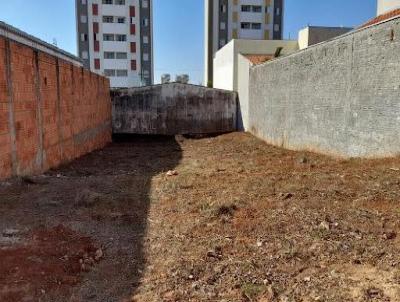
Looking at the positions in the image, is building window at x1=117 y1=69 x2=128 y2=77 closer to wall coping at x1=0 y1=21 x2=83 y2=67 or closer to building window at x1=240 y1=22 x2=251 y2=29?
building window at x1=240 y1=22 x2=251 y2=29

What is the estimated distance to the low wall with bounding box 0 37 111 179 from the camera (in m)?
7.34

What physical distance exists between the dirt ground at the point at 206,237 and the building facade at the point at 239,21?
126 feet

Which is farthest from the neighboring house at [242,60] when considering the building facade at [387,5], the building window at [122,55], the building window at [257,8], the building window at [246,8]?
the building window at [122,55]

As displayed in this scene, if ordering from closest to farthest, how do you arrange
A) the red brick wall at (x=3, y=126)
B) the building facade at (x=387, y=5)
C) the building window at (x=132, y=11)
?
the red brick wall at (x=3, y=126), the building facade at (x=387, y=5), the building window at (x=132, y=11)

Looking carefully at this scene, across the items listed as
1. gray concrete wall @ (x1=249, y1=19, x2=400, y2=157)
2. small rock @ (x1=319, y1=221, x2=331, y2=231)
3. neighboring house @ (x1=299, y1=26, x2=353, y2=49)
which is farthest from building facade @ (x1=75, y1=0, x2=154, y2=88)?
small rock @ (x1=319, y1=221, x2=331, y2=231)

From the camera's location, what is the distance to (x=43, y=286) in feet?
11.5

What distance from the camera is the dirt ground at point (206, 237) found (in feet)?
11.4

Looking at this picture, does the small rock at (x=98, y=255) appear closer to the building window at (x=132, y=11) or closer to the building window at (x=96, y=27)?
the building window at (x=96, y=27)

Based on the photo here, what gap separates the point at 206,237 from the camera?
468 centimetres

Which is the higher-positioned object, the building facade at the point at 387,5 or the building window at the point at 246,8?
the building window at the point at 246,8

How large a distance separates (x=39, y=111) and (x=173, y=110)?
1245 centimetres

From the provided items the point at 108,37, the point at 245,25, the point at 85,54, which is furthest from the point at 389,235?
the point at 108,37

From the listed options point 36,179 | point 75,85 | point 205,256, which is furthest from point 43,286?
point 75,85

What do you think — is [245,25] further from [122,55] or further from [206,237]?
[206,237]
